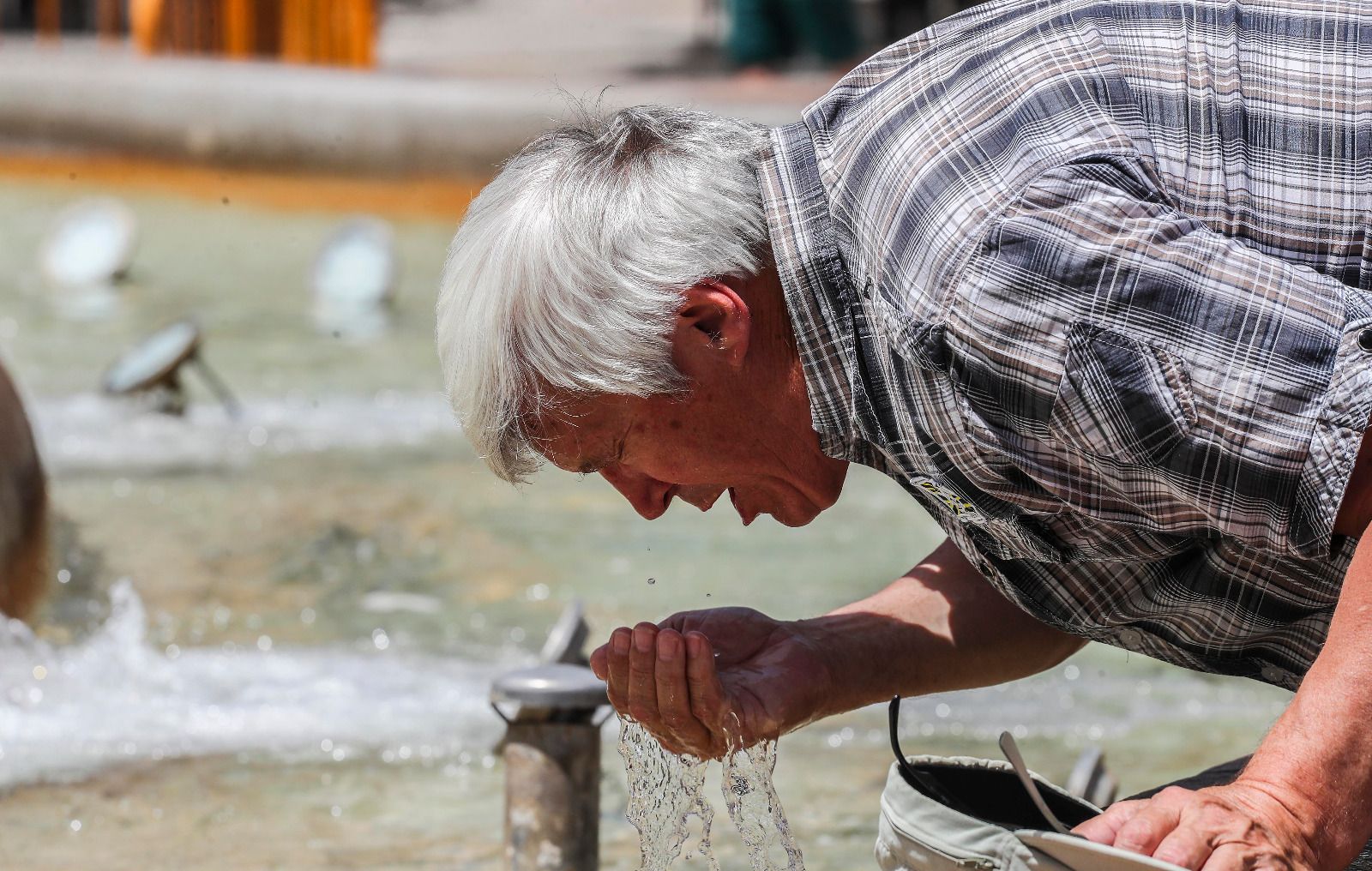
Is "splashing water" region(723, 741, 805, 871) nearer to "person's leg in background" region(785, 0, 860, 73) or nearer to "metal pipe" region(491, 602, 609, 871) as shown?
"metal pipe" region(491, 602, 609, 871)

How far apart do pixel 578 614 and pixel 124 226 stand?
27.5ft

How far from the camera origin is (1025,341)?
1.39 m

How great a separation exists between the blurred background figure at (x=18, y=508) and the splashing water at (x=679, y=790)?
2.12m

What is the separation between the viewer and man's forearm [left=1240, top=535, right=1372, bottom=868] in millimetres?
1303

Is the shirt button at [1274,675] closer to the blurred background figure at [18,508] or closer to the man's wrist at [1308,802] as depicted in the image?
the man's wrist at [1308,802]

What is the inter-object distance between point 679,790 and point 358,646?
2.19 m

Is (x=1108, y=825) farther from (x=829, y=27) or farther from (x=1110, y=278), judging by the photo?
(x=829, y=27)

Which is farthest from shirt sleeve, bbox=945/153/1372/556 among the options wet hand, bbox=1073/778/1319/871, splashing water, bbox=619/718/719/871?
splashing water, bbox=619/718/719/871

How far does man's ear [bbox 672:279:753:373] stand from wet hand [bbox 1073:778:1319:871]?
22.1 inches

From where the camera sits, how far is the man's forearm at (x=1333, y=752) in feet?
4.27

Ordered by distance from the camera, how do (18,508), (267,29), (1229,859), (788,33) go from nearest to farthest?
(1229,859), (18,508), (788,33), (267,29)

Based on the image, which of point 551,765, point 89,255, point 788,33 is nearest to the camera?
point 551,765

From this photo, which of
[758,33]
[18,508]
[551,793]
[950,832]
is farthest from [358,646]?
[758,33]

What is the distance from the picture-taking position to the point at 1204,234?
1.38 meters
